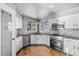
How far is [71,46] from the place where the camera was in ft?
9.62

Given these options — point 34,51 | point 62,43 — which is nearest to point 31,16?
point 34,51

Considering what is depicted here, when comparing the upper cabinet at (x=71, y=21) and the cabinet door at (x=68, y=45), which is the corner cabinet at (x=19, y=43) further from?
the upper cabinet at (x=71, y=21)

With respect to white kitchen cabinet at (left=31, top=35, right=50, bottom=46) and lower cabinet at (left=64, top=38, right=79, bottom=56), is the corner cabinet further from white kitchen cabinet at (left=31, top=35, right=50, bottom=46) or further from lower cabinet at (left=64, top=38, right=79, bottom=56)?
lower cabinet at (left=64, top=38, right=79, bottom=56)

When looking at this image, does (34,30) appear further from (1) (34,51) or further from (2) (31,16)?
(1) (34,51)

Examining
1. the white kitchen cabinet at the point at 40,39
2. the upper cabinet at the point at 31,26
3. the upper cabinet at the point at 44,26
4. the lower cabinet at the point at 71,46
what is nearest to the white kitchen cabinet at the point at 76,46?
the lower cabinet at the point at 71,46

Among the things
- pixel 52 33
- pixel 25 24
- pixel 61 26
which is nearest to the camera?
pixel 25 24

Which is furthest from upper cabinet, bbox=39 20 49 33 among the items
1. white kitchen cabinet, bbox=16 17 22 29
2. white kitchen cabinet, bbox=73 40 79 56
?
white kitchen cabinet, bbox=73 40 79 56

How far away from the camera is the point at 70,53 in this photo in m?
2.62

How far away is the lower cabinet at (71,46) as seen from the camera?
9.14 feet

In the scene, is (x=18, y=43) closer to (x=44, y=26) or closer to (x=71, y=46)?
(x=44, y=26)

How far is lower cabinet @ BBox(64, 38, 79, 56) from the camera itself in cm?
279

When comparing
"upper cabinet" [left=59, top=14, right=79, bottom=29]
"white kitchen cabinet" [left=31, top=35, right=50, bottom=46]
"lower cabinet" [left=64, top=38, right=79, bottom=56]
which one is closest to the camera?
"white kitchen cabinet" [left=31, top=35, right=50, bottom=46]

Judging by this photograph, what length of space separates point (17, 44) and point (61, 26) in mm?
1392

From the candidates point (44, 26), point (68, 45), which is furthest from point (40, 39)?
point (68, 45)
